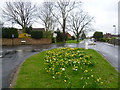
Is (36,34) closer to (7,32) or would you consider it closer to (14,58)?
(7,32)

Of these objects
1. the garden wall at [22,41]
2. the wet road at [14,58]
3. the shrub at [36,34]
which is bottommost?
the wet road at [14,58]

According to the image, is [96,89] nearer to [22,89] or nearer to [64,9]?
[22,89]

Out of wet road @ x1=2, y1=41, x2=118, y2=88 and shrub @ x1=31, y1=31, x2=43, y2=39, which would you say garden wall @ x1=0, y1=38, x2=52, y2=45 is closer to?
shrub @ x1=31, y1=31, x2=43, y2=39

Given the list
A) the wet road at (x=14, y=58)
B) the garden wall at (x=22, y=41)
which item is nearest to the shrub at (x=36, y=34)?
the garden wall at (x=22, y=41)

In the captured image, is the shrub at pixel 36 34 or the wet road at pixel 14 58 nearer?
the wet road at pixel 14 58

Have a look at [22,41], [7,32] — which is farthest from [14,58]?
[7,32]

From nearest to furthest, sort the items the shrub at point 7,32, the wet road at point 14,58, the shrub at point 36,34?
the wet road at point 14,58 → the shrub at point 7,32 → the shrub at point 36,34

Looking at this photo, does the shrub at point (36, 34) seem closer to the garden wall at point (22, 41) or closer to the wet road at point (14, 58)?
the garden wall at point (22, 41)

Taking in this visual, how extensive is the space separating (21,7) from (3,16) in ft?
17.3

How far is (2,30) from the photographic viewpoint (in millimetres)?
27125

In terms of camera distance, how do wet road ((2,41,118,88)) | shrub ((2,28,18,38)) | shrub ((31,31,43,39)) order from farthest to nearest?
shrub ((31,31,43,39)), shrub ((2,28,18,38)), wet road ((2,41,118,88))

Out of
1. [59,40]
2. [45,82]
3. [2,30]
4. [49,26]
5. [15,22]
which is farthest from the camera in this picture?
[49,26]

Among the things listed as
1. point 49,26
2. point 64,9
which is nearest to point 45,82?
point 64,9

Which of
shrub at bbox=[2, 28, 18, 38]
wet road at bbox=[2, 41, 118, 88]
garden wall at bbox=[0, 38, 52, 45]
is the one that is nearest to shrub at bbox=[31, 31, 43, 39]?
garden wall at bbox=[0, 38, 52, 45]
